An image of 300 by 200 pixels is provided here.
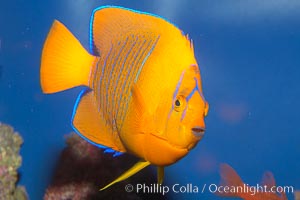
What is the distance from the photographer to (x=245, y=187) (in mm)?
1888

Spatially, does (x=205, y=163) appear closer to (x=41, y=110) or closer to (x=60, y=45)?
(x=41, y=110)

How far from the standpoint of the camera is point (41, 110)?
6.75 ft

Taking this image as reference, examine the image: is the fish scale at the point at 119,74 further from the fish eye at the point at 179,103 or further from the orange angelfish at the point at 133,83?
the fish eye at the point at 179,103

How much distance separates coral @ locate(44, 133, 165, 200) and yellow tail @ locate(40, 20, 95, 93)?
1101 mm

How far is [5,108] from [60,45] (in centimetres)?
127

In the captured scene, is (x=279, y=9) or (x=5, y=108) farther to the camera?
(x=5, y=108)

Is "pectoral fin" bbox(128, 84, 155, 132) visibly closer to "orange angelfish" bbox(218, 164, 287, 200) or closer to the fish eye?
the fish eye

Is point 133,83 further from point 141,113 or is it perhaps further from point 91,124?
point 91,124

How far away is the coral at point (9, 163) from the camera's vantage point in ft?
6.36

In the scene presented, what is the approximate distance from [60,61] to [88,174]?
119 cm

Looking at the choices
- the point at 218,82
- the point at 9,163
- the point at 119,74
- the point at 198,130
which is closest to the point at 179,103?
the point at 198,130

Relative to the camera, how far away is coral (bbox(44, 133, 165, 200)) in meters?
1.98

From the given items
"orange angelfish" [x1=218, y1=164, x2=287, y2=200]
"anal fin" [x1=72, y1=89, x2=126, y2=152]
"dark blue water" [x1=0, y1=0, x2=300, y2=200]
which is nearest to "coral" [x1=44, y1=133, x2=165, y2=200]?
"dark blue water" [x1=0, y1=0, x2=300, y2=200]

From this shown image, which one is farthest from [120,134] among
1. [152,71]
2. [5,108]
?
[5,108]
